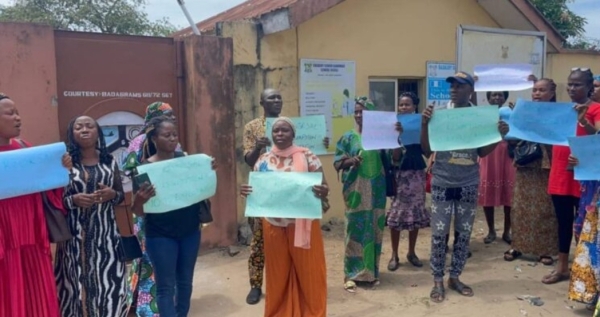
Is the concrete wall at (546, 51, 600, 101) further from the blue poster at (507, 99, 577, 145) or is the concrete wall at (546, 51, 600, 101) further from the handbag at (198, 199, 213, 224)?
the handbag at (198, 199, 213, 224)

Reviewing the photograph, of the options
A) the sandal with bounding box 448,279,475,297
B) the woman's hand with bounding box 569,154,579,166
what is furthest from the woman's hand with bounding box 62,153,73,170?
the woman's hand with bounding box 569,154,579,166

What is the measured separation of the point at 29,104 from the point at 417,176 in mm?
3828

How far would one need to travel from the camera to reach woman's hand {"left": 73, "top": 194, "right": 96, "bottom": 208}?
10.3 ft

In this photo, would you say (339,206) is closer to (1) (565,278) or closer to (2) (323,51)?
(2) (323,51)

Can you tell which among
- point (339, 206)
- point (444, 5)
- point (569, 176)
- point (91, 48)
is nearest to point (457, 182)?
point (569, 176)

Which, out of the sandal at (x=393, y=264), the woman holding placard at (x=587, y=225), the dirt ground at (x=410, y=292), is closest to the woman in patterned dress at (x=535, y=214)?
the dirt ground at (x=410, y=292)

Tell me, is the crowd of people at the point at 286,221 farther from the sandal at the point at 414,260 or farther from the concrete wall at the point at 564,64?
the concrete wall at the point at 564,64

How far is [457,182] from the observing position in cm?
441

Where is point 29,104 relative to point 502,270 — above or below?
above

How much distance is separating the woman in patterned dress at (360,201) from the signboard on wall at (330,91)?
87.5 inches

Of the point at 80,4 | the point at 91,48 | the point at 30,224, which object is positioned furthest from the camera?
the point at 80,4

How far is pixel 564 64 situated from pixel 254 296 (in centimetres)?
789

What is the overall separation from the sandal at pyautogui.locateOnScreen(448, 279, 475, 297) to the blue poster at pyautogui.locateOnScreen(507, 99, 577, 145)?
1417 millimetres

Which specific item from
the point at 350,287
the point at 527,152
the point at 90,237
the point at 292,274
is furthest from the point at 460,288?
the point at 90,237
